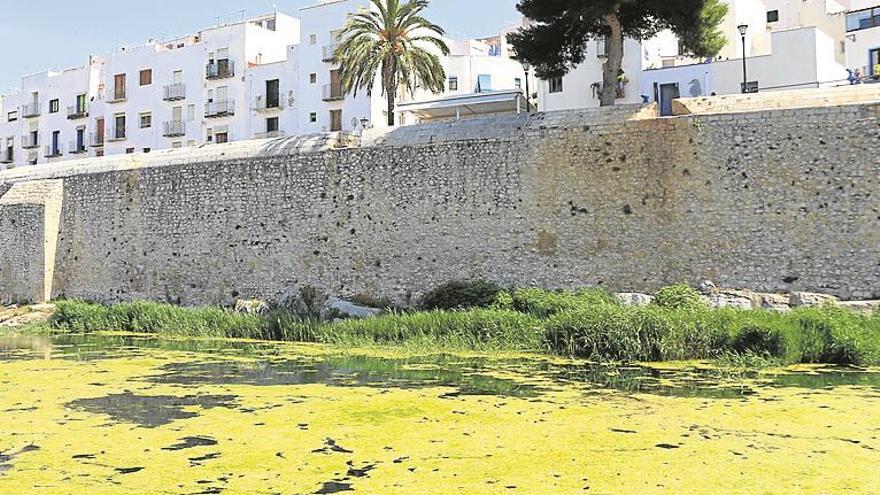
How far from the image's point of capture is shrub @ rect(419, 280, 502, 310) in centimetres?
1437

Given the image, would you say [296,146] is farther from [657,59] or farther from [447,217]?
[657,59]

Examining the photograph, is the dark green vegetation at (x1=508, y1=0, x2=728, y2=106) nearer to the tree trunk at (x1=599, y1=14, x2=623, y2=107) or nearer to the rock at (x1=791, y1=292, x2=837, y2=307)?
the tree trunk at (x1=599, y1=14, x2=623, y2=107)

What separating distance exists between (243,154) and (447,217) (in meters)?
5.60

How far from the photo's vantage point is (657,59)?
25312 millimetres

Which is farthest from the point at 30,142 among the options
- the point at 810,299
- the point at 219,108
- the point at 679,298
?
the point at 810,299

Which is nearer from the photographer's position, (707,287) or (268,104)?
(707,287)

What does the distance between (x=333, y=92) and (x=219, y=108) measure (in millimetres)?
4961

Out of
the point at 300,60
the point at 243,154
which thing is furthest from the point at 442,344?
the point at 300,60

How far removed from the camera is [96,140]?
110 feet

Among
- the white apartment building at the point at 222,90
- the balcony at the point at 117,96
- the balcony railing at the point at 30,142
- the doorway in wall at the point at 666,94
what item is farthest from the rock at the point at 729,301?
the balcony railing at the point at 30,142

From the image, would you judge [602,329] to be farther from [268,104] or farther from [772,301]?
[268,104]

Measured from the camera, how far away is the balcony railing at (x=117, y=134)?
32.5 m

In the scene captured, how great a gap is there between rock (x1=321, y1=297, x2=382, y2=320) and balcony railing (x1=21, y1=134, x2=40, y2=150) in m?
26.0

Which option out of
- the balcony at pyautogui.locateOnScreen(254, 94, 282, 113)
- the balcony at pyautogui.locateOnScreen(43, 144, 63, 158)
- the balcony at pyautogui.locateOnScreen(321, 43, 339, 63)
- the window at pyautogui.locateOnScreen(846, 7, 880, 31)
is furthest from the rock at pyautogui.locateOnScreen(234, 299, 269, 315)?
the balcony at pyautogui.locateOnScreen(43, 144, 63, 158)
